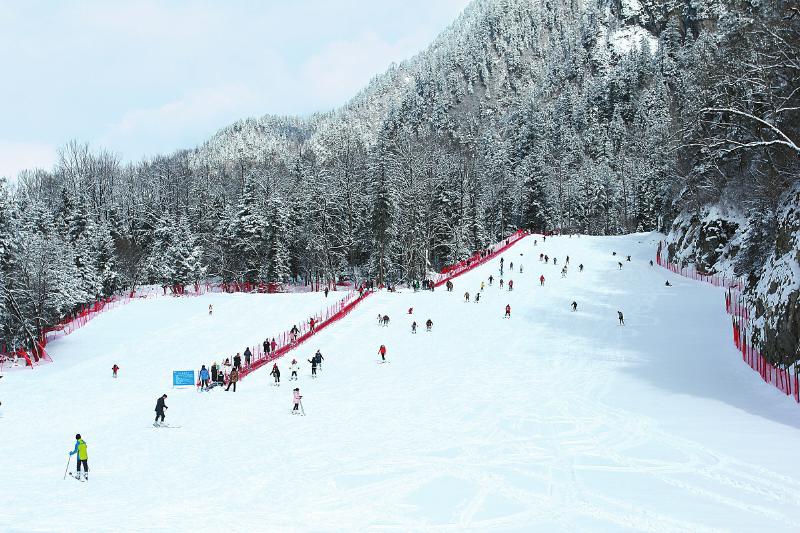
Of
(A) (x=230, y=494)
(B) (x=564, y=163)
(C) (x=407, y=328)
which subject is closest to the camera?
(A) (x=230, y=494)

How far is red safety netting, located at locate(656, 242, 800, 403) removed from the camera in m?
19.5

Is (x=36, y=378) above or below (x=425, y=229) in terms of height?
below

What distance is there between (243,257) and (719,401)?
182 ft

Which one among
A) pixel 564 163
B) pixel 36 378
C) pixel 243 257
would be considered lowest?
pixel 36 378

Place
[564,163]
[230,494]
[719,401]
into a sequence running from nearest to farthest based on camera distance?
[230,494] < [719,401] < [564,163]

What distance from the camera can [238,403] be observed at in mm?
23453

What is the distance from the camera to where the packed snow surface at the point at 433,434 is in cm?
1153

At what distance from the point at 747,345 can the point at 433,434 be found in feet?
52.3

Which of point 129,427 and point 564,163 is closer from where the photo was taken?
point 129,427

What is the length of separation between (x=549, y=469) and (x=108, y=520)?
376 inches

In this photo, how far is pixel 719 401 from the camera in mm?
19859

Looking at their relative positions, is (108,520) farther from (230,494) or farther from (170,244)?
(170,244)

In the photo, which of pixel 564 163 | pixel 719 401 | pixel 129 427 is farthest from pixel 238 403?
pixel 564 163

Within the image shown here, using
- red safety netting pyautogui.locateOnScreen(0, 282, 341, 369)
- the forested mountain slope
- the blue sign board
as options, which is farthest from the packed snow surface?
the forested mountain slope
